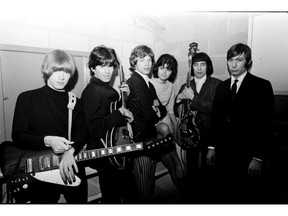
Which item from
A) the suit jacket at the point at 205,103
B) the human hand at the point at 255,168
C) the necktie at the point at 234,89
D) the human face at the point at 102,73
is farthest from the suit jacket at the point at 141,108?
the human hand at the point at 255,168

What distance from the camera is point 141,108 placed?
47.7 inches

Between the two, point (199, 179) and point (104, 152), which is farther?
point (199, 179)

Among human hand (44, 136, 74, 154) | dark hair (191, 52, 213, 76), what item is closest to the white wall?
dark hair (191, 52, 213, 76)

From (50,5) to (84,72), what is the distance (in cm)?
37

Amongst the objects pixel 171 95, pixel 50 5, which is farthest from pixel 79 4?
pixel 171 95

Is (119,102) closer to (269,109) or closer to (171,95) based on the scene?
(171,95)

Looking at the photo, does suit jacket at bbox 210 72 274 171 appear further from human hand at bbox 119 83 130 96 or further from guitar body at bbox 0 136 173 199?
guitar body at bbox 0 136 173 199

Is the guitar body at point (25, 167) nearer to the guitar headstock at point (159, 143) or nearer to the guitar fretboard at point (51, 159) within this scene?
the guitar fretboard at point (51, 159)

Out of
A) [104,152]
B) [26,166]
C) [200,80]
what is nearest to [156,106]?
A: [200,80]

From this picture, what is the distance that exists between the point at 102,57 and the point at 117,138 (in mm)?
436

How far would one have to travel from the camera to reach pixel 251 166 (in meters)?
1.22

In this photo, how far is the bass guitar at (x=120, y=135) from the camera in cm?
111

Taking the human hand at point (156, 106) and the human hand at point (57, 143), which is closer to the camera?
the human hand at point (57, 143)

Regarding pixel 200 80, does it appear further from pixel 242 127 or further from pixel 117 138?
pixel 117 138
